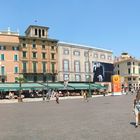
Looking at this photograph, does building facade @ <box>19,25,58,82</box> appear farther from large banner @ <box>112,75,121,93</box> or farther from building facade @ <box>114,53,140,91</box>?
building facade @ <box>114,53,140,91</box>

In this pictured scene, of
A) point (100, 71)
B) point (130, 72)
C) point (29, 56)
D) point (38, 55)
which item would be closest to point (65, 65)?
point (38, 55)

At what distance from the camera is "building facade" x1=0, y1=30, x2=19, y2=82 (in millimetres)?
72312

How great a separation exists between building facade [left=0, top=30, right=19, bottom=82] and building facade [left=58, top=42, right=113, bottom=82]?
11238 mm

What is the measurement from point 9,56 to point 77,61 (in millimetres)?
18402

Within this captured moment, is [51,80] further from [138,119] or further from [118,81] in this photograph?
[138,119]

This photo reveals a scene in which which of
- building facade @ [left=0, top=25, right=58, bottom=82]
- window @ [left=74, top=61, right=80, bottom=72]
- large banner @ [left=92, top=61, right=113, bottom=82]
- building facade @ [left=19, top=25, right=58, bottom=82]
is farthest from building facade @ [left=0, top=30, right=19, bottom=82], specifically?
large banner @ [left=92, top=61, right=113, bottom=82]

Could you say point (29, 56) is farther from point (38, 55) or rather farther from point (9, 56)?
point (9, 56)

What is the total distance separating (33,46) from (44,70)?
588 centimetres

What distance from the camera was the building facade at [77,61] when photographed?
81.4m

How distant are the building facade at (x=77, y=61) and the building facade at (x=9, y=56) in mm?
11238

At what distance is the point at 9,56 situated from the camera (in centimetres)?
7325

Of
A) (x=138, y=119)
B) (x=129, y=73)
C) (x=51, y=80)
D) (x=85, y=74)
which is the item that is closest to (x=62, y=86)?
(x=51, y=80)

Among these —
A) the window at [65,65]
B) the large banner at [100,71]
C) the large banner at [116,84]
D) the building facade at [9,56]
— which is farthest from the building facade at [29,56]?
the large banner at [116,84]

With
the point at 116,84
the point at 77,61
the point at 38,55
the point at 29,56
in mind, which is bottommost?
the point at 116,84
